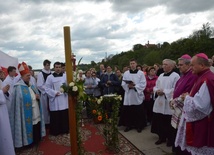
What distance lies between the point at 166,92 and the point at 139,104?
1430 mm

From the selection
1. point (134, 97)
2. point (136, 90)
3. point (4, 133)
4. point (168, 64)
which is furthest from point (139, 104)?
point (4, 133)

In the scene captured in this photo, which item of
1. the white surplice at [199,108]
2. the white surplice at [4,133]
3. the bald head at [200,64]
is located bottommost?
the white surplice at [4,133]

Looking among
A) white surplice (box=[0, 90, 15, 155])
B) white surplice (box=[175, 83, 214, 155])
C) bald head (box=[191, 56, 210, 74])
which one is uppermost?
bald head (box=[191, 56, 210, 74])

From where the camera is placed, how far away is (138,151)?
193 inches

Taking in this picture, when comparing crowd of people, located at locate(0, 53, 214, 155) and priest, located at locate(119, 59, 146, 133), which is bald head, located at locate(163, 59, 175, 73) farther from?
priest, located at locate(119, 59, 146, 133)

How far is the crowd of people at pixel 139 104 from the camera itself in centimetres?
324

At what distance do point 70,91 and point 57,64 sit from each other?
3.05 metres

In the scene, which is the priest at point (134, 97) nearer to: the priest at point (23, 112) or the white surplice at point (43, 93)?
the priest at point (23, 112)

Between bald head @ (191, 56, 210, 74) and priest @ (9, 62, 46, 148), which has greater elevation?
bald head @ (191, 56, 210, 74)

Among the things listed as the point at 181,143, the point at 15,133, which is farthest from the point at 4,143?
the point at 181,143

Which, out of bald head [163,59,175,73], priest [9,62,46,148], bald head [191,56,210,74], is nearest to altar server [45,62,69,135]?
priest [9,62,46,148]

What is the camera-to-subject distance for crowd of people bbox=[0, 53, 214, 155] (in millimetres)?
3242

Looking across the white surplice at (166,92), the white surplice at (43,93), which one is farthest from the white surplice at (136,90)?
the white surplice at (43,93)

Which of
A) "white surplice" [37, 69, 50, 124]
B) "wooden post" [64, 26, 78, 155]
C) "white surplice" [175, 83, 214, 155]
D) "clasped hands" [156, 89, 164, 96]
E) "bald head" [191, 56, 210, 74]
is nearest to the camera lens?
"white surplice" [175, 83, 214, 155]
